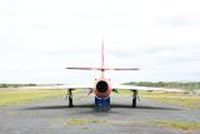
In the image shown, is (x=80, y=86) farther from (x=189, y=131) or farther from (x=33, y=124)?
(x=189, y=131)

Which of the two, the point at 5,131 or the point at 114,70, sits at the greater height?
the point at 114,70

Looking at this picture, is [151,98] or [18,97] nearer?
[151,98]

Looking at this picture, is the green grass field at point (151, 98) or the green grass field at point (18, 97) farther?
the green grass field at point (18, 97)

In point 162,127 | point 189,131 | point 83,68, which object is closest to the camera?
point 189,131

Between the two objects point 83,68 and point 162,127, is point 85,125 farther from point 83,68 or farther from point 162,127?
point 83,68

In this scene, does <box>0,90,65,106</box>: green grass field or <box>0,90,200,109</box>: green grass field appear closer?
<box>0,90,200,109</box>: green grass field

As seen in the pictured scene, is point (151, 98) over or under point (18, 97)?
under

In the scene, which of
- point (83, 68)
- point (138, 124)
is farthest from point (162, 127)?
point (83, 68)

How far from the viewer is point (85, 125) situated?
1006 inches

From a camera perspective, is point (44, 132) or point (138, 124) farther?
point (138, 124)

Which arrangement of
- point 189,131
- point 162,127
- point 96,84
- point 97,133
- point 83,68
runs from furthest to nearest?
point 83,68 → point 96,84 → point 162,127 → point 189,131 → point 97,133

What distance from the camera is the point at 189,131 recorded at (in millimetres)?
23328

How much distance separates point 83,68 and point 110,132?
708 inches

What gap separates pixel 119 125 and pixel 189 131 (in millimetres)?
3553
